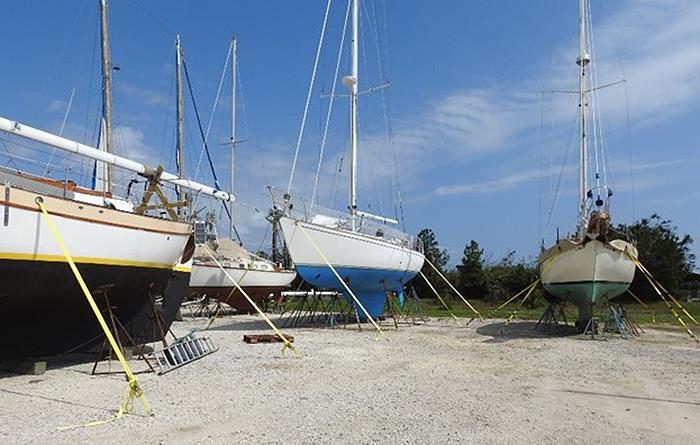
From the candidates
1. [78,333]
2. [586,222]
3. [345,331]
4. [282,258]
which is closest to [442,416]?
[78,333]

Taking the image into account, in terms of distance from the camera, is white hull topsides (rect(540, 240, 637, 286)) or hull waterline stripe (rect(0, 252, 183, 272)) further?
white hull topsides (rect(540, 240, 637, 286))

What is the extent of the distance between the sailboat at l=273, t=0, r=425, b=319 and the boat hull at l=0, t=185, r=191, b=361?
619 centimetres

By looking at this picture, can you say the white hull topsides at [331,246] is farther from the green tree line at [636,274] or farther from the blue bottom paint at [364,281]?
the green tree line at [636,274]

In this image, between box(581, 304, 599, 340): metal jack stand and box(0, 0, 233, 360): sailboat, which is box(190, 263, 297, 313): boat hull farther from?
box(581, 304, 599, 340): metal jack stand

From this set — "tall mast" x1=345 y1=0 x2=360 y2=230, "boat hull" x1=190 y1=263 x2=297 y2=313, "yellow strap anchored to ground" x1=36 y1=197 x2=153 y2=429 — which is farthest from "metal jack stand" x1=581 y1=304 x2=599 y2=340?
"boat hull" x1=190 y1=263 x2=297 y2=313

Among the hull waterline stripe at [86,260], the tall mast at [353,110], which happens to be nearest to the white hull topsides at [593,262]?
the tall mast at [353,110]

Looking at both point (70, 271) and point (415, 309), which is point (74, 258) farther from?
point (415, 309)

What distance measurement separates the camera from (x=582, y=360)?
454 inches

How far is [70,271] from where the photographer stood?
28.6 ft

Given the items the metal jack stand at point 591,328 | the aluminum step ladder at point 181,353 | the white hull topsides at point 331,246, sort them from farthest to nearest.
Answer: the white hull topsides at point 331,246 → the metal jack stand at point 591,328 → the aluminum step ladder at point 181,353

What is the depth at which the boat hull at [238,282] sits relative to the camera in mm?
23500

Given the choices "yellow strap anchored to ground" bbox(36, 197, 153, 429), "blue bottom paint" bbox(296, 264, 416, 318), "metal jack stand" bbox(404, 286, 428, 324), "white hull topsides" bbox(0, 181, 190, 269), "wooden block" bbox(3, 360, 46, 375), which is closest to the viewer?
"yellow strap anchored to ground" bbox(36, 197, 153, 429)

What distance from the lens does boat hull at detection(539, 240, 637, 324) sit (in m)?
16.7

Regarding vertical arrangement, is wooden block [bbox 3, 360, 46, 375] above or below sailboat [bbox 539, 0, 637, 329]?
below
